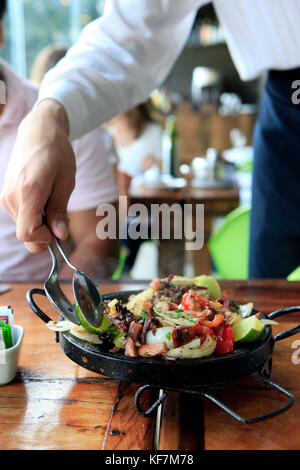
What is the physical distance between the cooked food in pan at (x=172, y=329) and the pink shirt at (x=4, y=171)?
728mm

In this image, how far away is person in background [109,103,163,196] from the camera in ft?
10.9

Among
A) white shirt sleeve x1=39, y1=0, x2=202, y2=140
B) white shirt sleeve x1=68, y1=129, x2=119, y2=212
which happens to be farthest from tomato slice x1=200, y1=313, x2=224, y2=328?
white shirt sleeve x1=68, y1=129, x2=119, y2=212

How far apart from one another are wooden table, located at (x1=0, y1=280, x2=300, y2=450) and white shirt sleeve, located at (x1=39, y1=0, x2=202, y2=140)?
0.53 metres

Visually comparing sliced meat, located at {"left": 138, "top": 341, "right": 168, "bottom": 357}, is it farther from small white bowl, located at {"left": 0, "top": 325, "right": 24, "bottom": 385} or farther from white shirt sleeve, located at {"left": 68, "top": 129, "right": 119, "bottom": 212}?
white shirt sleeve, located at {"left": 68, "top": 129, "right": 119, "bottom": 212}

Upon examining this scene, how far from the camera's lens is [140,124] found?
3436 mm

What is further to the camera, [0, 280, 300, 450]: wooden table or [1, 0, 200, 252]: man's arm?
[1, 0, 200, 252]: man's arm

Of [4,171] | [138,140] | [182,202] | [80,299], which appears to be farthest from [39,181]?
[138,140]

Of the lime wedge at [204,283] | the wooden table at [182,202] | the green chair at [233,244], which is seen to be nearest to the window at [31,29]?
the wooden table at [182,202]

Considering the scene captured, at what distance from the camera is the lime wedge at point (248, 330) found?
2.26 ft

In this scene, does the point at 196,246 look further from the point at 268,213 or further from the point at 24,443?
the point at 24,443

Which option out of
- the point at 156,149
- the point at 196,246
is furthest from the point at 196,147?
the point at 196,246

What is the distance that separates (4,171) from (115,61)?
0.62 metres

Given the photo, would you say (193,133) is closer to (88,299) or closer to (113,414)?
(88,299)

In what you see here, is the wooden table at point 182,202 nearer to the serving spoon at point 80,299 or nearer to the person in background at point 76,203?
the person in background at point 76,203
